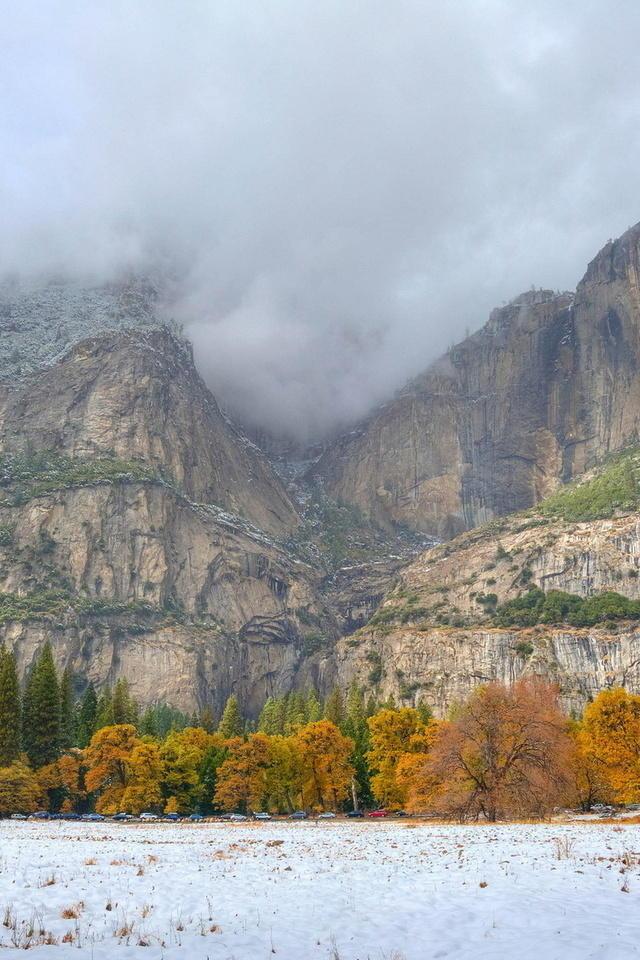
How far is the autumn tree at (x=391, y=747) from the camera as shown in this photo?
81375 millimetres

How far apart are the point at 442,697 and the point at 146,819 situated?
122 metres

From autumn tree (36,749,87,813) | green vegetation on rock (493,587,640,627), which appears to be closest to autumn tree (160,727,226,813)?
autumn tree (36,749,87,813)

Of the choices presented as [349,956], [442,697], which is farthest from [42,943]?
[442,697]

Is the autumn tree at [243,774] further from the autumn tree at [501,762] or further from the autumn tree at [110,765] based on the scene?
the autumn tree at [501,762]

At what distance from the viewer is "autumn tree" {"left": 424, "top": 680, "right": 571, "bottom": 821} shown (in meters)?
49.2

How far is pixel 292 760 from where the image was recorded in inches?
3445

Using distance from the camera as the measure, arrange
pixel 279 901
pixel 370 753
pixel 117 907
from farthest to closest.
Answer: pixel 370 753 < pixel 279 901 < pixel 117 907

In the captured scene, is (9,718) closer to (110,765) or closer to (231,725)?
(110,765)

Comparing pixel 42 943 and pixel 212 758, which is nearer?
pixel 42 943

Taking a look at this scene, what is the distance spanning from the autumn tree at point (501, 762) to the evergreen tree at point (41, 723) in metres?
53.6

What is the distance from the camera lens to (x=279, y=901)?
61.6ft

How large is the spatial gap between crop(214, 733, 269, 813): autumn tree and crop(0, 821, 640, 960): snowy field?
56129 millimetres

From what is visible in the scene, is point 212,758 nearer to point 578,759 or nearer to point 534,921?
point 578,759

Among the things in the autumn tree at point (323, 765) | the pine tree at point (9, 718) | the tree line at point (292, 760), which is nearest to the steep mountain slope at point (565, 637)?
the tree line at point (292, 760)
